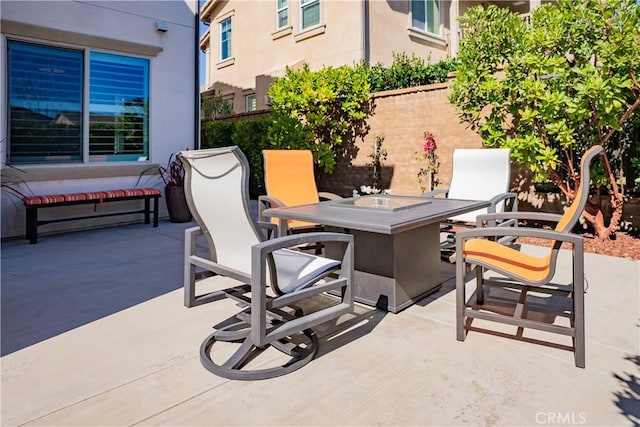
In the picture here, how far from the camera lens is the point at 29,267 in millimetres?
4824

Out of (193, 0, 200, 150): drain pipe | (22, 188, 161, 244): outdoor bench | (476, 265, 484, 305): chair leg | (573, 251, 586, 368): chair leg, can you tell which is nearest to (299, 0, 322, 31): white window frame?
(193, 0, 200, 150): drain pipe

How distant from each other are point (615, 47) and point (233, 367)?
537cm

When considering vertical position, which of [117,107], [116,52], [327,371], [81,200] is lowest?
[327,371]

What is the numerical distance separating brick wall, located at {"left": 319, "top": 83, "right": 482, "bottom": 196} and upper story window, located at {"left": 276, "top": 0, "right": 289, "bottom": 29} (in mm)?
6098

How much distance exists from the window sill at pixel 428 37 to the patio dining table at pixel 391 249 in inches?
397

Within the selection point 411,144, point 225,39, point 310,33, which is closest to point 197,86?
point 411,144

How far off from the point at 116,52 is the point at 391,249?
6561 mm

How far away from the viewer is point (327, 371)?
246 cm

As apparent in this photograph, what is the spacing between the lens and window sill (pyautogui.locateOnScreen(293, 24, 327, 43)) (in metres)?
11.9

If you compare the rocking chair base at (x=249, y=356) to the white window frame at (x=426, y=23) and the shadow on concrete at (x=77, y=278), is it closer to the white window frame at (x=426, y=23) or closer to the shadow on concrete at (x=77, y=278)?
the shadow on concrete at (x=77, y=278)

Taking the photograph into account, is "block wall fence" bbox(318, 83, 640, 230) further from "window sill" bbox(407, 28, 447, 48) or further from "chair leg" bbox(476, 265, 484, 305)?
"window sill" bbox(407, 28, 447, 48)

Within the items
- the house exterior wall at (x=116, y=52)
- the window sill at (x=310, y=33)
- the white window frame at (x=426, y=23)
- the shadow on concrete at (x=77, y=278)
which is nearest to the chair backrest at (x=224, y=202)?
the shadow on concrete at (x=77, y=278)

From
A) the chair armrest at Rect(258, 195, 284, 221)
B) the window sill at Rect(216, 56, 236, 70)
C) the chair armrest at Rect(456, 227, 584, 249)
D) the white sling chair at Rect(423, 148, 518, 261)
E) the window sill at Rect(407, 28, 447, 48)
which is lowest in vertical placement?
the chair armrest at Rect(456, 227, 584, 249)

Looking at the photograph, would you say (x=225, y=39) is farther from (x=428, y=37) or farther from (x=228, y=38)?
(x=428, y=37)
